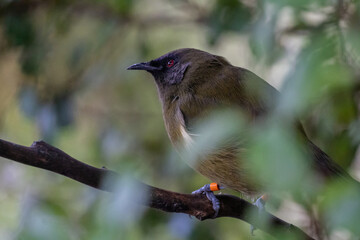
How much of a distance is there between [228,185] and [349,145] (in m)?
0.61

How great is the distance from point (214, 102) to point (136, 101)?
2.21 m

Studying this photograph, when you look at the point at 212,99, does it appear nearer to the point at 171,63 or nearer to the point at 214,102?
the point at 214,102

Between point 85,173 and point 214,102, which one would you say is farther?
point 214,102

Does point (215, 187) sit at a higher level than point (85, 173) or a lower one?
lower

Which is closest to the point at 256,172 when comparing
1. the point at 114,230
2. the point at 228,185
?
the point at 114,230

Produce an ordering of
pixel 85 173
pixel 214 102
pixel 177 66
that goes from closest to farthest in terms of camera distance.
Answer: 1. pixel 85 173
2. pixel 214 102
3. pixel 177 66

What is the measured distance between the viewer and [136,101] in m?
4.91

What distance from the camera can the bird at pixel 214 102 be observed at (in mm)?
2430

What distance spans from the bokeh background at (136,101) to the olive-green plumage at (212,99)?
14 centimetres

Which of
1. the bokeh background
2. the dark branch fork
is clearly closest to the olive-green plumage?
the bokeh background

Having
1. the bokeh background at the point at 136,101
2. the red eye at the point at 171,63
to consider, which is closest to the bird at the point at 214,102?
the red eye at the point at 171,63

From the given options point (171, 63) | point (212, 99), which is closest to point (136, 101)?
point (171, 63)

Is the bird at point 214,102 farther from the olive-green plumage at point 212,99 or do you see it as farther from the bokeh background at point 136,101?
the bokeh background at point 136,101

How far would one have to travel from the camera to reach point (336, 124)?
2793mm
